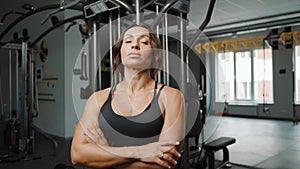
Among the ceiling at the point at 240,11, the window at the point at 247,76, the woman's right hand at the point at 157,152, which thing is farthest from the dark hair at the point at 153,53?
the window at the point at 247,76

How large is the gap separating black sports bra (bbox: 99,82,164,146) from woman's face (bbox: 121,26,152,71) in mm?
90

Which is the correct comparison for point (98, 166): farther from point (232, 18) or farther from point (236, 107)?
point (236, 107)

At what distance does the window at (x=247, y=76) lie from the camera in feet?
20.0

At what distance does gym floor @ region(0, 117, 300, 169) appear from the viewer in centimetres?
274

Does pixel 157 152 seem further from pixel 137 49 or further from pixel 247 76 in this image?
pixel 247 76

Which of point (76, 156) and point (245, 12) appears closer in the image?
point (76, 156)

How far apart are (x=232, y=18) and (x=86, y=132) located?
16.0ft

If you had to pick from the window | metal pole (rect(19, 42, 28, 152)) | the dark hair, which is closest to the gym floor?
metal pole (rect(19, 42, 28, 152))

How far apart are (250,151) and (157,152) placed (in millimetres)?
3000

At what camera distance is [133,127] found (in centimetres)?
56

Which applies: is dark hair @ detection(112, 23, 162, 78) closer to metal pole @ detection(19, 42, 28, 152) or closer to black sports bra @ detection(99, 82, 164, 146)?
black sports bra @ detection(99, 82, 164, 146)

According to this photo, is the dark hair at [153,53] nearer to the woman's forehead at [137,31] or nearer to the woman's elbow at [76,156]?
the woman's forehead at [137,31]

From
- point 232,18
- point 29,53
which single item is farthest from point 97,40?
point 232,18

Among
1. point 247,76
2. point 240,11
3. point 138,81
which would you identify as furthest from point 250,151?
point 247,76
